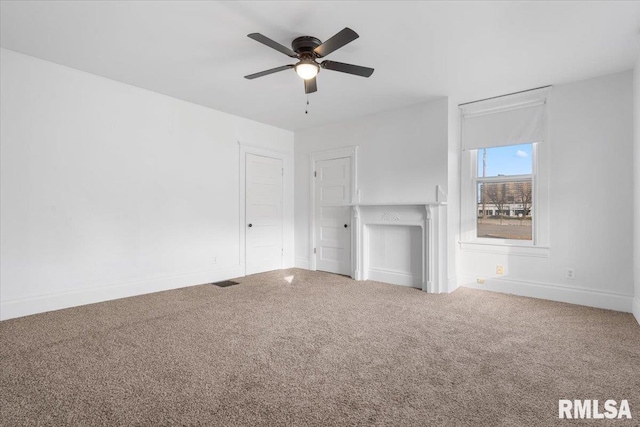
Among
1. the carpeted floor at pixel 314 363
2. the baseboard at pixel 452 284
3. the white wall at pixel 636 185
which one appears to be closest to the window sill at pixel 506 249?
the baseboard at pixel 452 284

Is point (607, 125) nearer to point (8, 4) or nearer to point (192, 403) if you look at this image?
point (192, 403)

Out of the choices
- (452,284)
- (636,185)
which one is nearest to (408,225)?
(452,284)

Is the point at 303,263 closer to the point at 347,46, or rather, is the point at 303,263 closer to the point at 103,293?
the point at 103,293

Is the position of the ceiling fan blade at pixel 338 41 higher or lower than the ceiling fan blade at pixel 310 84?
higher

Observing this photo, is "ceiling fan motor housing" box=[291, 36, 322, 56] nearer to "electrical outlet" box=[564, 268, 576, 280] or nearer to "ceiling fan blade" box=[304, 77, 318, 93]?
"ceiling fan blade" box=[304, 77, 318, 93]

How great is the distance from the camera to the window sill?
408cm

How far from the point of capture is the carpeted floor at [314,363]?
175 centimetres

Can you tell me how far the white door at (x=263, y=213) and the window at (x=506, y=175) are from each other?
10.1 feet

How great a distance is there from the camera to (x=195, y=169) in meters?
4.78

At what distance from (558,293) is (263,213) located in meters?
4.35

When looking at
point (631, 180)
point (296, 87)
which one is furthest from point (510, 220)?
point (296, 87)

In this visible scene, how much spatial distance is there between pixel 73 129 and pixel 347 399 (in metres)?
3.95

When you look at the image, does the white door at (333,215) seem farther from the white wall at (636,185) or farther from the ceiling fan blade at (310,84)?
the white wall at (636,185)

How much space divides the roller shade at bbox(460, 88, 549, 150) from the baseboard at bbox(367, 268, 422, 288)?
2.00m
